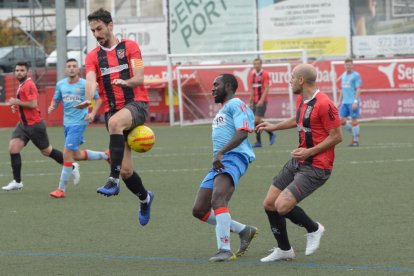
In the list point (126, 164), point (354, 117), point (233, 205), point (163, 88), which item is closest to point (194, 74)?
point (163, 88)

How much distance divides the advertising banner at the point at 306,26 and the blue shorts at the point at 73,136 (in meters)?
22.0

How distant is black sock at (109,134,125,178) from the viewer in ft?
35.2

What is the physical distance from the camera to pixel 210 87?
3403 centimetres

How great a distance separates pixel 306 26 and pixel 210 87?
19.3 feet

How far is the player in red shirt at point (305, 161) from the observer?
9.41 metres

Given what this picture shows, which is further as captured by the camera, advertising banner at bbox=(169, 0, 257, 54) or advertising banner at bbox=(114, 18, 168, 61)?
advertising banner at bbox=(114, 18, 168, 61)

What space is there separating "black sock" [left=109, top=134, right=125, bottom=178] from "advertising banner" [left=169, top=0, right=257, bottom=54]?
93.1ft

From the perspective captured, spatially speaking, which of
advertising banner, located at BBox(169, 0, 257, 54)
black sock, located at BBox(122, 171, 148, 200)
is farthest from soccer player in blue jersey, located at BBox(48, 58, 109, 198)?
advertising banner, located at BBox(169, 0, 257, 54)

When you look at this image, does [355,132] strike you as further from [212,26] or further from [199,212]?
[212,26]

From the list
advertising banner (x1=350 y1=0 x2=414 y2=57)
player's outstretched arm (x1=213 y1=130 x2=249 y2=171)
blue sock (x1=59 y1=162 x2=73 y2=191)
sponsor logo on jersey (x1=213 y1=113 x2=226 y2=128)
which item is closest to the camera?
player's outstretched arm (x1=213 y1=130 x2=249 y2=171)

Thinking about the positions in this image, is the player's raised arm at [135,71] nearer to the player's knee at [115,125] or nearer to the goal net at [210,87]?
the player's knee at [115,125]

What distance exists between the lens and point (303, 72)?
9609 mm

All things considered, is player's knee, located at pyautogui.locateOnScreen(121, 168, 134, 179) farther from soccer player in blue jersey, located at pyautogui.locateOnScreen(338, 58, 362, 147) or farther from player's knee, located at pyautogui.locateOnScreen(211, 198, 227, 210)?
soccer player in blue jersey, located at pyautogui.locateOnScreen(338, 58, 362, 147)

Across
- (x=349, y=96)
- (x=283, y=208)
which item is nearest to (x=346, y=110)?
(x=349, y=96)
